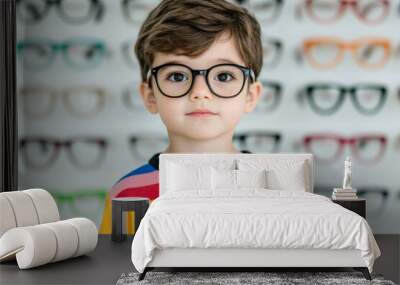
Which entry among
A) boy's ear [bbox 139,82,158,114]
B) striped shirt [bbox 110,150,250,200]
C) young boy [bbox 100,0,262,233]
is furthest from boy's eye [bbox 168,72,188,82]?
striped shirt [bbox 110,150,250,200]

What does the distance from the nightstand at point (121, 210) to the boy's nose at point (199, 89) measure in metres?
1.13

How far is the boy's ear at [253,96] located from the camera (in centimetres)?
668

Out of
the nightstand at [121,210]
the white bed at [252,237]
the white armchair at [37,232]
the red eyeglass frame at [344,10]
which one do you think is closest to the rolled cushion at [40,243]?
the white armchair at [37,232]

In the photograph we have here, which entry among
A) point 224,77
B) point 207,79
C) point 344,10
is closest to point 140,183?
point 207,79

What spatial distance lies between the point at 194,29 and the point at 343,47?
1.53 m

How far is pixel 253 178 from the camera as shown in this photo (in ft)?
19.8

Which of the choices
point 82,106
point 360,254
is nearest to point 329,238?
point 360,254

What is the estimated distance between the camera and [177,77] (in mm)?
6531

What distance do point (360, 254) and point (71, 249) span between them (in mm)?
2225

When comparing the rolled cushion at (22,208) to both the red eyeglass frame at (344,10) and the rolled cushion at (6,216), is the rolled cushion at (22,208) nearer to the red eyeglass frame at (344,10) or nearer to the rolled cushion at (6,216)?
the rolled cushion at (6,216)

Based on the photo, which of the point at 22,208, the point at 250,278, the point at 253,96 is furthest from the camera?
the point at 253,96

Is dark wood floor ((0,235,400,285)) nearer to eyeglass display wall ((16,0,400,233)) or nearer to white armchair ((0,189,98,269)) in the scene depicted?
white armchair ((0,189,98,269))

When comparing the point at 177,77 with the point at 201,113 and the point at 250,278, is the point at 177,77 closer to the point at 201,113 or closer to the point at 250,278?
the point at 201,113

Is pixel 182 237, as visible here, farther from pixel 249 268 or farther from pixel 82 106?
pixel 82 106
